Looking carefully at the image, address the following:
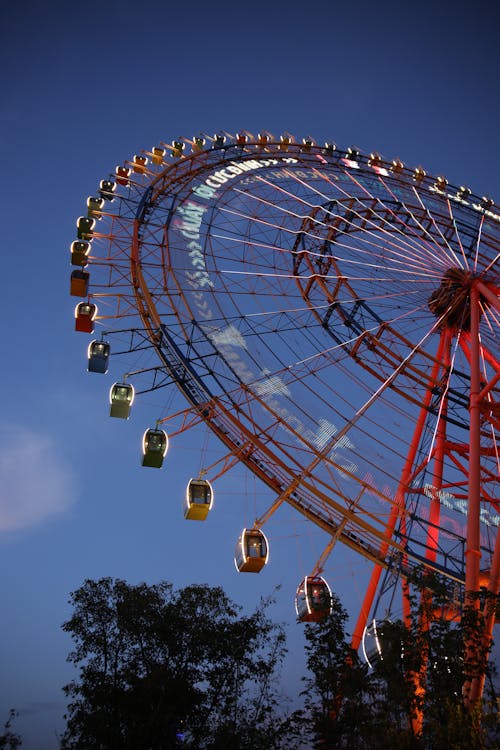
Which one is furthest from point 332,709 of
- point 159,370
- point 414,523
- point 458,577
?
point 159,370

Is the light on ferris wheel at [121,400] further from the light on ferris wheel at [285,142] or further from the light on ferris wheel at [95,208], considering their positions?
the light on ferris wheel at [285,142]

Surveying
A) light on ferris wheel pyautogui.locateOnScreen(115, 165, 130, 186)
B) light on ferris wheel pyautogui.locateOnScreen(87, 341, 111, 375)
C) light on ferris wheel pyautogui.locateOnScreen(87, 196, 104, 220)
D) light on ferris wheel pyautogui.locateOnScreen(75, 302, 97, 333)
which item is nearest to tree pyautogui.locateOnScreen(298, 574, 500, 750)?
light on ferris wheel pyautogui.locateOnScreen(87, 341, 111, 375)

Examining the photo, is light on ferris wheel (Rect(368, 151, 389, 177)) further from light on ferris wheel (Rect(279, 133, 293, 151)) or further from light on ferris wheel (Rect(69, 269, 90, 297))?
light on ferris wheel (Rect(69, 269, 90, 297))

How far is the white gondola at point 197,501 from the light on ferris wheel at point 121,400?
3381mm

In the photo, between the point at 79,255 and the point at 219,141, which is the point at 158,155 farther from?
the point at 79,255

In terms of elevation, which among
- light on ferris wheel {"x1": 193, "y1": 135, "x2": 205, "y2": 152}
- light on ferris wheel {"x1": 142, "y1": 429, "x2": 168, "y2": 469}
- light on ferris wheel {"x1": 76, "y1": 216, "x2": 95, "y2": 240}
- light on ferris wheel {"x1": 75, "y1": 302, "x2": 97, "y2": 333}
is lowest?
light on ferris wheel {"x1": 142, "y1": 429, "x2": 168, "y2": 469}

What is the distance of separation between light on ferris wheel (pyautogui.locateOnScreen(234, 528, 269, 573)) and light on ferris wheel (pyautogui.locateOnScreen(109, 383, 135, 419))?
18.1ft

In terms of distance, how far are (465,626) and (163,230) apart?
16089 millimetres

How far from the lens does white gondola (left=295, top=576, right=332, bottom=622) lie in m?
17.6

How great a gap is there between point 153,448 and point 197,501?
2.10m

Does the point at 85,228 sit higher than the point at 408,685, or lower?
higher

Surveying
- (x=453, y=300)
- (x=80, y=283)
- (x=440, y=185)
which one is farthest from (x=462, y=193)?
(x=80, y=283)

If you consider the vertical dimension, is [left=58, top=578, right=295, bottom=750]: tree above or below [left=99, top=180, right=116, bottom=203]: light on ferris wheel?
below

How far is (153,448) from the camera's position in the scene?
20.2 m
